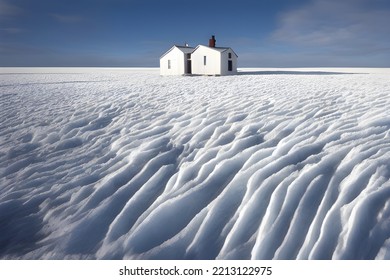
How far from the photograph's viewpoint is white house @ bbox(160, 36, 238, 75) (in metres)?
27.8

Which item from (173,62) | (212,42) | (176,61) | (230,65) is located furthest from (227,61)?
(173,62)

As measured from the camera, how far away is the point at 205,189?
11.1ft

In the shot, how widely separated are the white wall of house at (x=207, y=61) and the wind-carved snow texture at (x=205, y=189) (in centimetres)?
2294

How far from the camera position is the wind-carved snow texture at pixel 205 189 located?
8.73 feet

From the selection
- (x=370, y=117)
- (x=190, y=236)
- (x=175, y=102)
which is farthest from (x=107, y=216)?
(x=175, y=102)

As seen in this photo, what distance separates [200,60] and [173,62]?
12.0 feet

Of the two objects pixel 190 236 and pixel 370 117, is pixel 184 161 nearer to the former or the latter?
pixel 190 236

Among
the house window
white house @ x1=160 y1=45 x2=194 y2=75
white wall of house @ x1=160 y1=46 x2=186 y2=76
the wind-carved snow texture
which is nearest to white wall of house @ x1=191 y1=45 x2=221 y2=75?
white house @ x1=160 y1=45 x2=194 y2=75

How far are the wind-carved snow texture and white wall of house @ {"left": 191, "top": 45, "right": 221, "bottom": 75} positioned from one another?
75.3 feet

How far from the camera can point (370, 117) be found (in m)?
5.15

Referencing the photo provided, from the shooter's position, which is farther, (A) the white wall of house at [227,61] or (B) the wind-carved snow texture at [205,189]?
(A) the white wall of house at [227,61]

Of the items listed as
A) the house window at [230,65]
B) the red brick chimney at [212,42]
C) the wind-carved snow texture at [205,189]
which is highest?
the red brick chimney at [212,42]

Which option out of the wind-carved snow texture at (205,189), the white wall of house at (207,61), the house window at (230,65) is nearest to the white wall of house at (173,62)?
the white wall of house at (207,61)

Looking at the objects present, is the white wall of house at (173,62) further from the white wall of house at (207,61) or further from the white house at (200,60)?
the white wall of house at (207,61)
